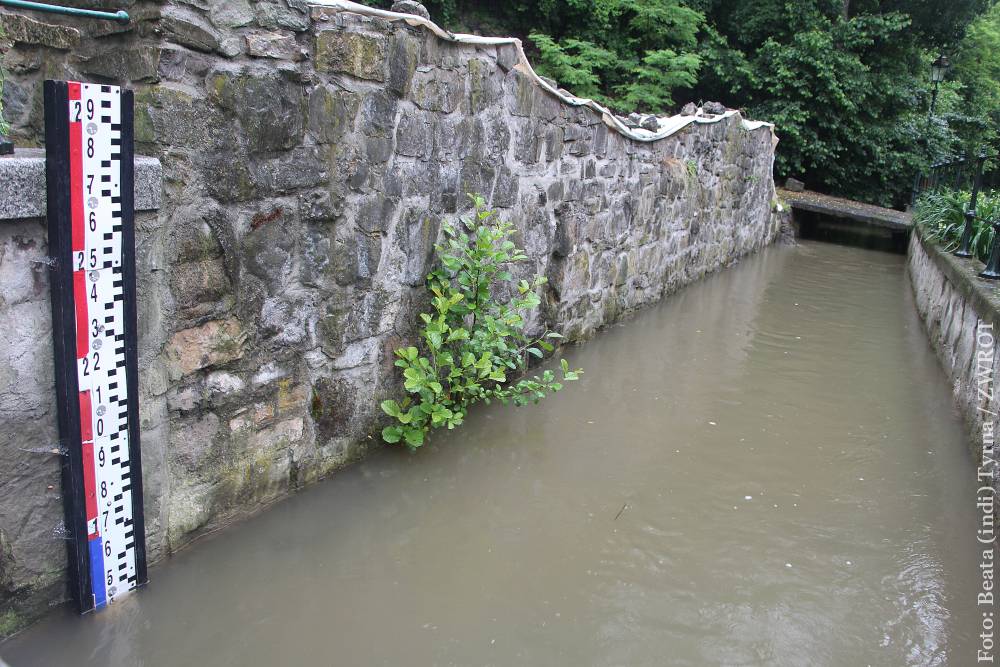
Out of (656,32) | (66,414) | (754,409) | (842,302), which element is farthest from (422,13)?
(656,32)

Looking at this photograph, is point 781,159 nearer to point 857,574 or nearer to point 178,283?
point 857,574

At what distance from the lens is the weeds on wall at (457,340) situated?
11.9ft

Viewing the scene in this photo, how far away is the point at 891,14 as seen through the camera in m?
15.8

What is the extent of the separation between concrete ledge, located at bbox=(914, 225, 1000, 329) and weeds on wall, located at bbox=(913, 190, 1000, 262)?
0.52 feet

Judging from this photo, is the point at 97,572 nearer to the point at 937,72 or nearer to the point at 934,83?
the point at 937,72

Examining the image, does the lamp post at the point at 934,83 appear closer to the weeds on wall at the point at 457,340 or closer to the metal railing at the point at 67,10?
the weeds on wall at the point at 457,340

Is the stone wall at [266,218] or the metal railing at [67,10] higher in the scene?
the metal railing at [67,10]

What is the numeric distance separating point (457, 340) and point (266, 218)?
4.33 ft

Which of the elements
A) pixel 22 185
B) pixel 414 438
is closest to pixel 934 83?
pixel 414 438

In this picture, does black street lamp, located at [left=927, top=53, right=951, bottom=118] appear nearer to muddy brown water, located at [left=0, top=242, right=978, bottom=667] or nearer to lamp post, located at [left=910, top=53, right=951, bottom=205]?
lamp post, located at [left=910, top=53, right=951, bottom=205]

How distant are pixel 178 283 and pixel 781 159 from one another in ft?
51.0

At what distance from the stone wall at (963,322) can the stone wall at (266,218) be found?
2.87 m

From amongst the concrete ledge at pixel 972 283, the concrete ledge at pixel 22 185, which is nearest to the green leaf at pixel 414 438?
the concrete ledge at pixel 22 185

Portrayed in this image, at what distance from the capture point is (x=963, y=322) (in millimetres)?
5316
